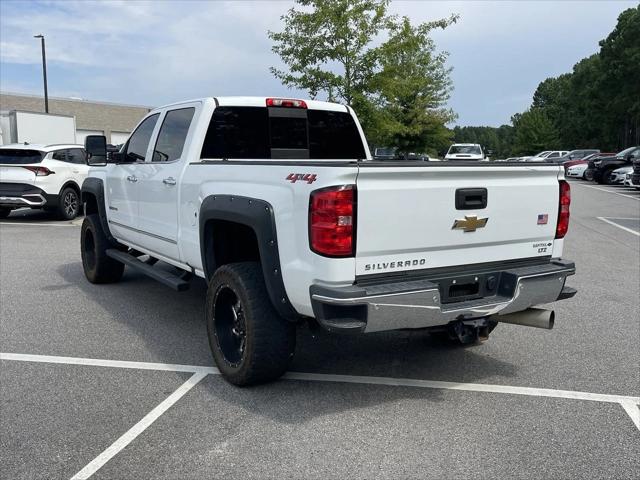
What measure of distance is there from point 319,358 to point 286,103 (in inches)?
91.9

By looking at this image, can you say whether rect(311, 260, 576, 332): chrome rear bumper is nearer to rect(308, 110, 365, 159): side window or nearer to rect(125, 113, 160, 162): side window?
rect(308, 110, 365, 159): side window

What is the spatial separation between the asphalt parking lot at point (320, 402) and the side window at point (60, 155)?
833 cm

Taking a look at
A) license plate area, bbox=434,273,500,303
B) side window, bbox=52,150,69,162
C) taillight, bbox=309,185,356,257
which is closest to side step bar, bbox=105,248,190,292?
taillight, bbox=309,185,356,257

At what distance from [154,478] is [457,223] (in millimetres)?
2237

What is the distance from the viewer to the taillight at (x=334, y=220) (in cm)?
329

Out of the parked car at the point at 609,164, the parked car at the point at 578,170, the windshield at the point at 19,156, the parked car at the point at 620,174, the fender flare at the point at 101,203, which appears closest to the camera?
the fender flare at the point at 101,203

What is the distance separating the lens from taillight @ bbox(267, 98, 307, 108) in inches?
214

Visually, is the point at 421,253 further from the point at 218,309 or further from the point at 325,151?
the point at 325,151

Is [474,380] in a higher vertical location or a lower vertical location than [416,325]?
lower

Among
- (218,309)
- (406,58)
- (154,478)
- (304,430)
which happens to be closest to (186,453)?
(154,478)

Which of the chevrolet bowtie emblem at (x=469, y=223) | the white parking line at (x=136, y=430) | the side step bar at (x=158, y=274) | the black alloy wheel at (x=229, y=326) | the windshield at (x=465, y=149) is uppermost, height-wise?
the windshield at (x=465, y=149)

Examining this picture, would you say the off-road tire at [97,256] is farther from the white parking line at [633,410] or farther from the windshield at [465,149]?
the windshield at [465,149]

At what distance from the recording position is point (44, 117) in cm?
2592

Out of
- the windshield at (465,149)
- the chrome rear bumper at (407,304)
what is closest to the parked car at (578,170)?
the windshield at (465,149)
